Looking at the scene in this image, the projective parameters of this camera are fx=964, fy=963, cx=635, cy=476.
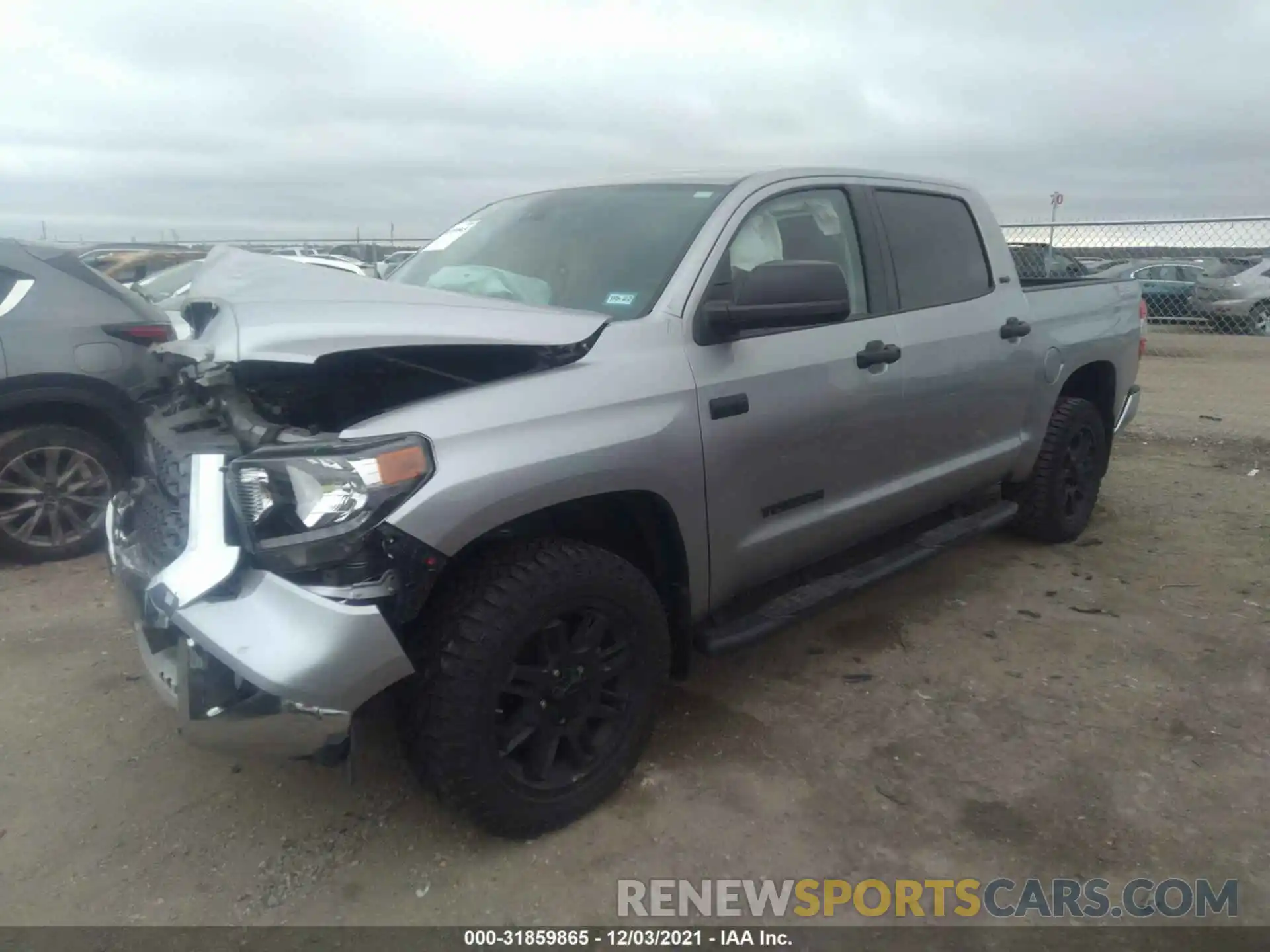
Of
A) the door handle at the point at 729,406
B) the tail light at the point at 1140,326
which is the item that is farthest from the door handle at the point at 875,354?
the tail light at the point at 1140,326

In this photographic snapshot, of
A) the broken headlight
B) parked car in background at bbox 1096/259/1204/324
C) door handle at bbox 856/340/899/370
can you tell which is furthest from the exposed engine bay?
parked car in background at bbox 1096/259/1204/324

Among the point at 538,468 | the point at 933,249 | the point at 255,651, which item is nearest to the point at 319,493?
the point at 255,651

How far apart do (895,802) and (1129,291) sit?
3684 mm

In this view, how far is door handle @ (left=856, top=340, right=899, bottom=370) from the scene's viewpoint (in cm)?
345

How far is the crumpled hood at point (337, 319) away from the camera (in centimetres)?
235

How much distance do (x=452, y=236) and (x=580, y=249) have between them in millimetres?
A: 925

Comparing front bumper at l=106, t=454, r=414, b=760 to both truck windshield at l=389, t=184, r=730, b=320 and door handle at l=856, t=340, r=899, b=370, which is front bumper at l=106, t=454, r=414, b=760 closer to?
truck windshield at l=389, t=184, r=730, b=320

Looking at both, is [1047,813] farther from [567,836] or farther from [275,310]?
[275,310]

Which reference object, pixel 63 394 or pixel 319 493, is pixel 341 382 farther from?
pixel 63 394

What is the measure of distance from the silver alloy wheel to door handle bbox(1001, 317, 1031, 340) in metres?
4.39

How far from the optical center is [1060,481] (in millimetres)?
4895

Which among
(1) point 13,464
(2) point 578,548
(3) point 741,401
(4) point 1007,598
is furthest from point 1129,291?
(1) point 13,464

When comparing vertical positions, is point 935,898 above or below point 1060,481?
below

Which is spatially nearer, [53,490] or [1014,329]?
[1014,329]
